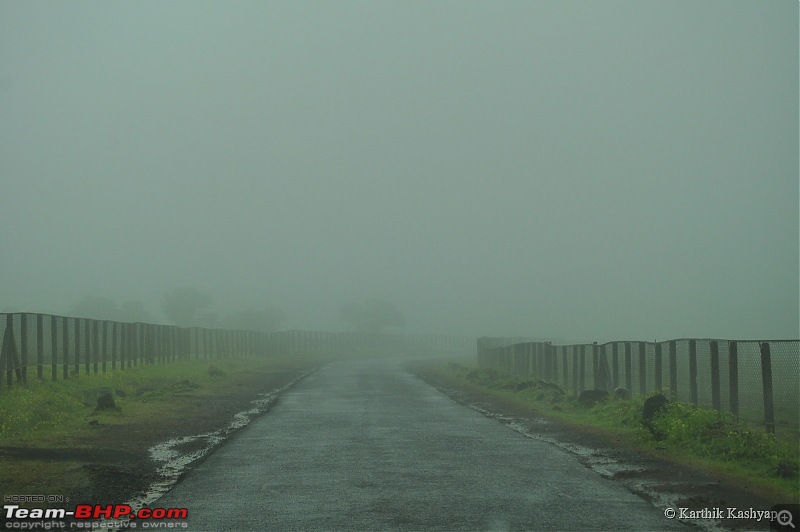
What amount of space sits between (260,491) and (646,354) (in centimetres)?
1618

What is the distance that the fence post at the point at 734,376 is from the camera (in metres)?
19.1

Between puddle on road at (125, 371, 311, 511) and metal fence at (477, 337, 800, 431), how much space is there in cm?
1103

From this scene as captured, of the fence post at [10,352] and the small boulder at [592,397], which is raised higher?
the fence post at [10,352]

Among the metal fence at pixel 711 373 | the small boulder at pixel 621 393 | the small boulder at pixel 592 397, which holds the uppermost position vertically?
the metal fence at pixel 711 373

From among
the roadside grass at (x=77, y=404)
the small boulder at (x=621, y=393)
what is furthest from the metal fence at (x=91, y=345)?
the small boulder at (x=621, y=393)

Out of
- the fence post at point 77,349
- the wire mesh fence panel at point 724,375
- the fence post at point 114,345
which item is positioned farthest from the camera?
the fence post at point 114,345

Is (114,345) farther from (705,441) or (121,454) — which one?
(705,441)

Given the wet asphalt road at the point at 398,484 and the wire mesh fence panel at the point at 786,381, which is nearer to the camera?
the wet asphalt road at the point at 398,484

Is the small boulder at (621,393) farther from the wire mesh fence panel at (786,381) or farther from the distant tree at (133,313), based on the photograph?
the distant tree at (133,313)

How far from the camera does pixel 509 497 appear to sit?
11906mm

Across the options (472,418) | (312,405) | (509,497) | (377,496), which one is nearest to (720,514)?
(509,497)

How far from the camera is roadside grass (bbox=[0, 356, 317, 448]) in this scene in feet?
64.6

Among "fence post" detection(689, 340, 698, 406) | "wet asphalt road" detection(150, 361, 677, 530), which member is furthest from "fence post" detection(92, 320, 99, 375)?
"fence post" detection(689, 340, 698, 406)

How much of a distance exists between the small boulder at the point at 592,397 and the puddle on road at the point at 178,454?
9969mm
